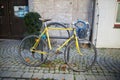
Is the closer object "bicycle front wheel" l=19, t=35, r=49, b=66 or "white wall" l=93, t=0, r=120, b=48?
"bicycle front wheel" l=19, t=35, r=49, b=66

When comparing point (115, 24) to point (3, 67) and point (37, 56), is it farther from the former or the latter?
point (3, 67)

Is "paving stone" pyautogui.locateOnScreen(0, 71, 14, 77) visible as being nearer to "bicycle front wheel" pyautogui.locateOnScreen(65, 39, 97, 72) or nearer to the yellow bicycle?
the yellow bicycle

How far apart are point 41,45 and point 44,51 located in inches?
7.3

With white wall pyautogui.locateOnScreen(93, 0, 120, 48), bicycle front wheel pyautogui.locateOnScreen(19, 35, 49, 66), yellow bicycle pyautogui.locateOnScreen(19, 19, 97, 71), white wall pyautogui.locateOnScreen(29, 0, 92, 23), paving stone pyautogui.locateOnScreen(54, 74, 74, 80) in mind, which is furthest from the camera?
white wall pyautogui.locateOnScreen(29, 0, 92, 23)

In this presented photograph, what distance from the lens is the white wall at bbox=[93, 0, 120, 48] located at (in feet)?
21.5

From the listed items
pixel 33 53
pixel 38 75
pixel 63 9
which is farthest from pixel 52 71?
pixel 63 9

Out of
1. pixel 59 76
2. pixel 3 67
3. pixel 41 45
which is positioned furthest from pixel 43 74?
pixel 3 67

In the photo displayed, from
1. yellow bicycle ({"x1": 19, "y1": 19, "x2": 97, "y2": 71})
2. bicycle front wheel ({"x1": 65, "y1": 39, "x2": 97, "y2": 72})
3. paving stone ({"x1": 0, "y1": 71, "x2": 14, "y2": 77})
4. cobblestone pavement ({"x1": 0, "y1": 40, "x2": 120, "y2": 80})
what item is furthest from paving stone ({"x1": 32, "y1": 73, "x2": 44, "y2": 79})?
bicycle front wheel ({"x1": 65, "y1": 39, "x2": 97, "y2": 72})

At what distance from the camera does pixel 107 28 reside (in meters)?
6.75

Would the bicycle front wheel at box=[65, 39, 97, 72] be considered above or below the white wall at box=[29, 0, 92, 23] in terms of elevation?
below

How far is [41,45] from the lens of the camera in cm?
488

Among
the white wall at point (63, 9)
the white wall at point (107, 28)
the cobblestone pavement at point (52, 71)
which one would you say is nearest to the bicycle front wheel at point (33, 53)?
the cobblestone pavement at point (52, 71)

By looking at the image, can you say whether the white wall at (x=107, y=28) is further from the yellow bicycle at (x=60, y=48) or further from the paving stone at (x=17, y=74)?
the paving stone at (x=17, y=74)

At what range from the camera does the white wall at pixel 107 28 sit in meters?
6.57
